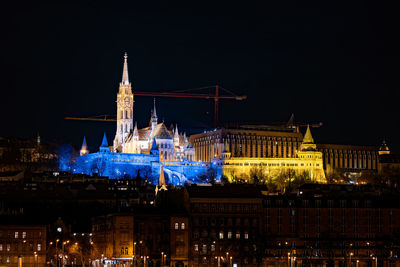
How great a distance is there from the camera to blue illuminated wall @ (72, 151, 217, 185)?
174 metres

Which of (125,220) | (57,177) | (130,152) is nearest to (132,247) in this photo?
(125,220)

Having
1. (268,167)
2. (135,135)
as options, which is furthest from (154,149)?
(268,167)

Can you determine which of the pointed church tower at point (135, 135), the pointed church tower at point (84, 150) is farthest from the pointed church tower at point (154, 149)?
the pointed church tower at point (84, 150)

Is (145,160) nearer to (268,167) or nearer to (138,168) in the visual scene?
(138,168)

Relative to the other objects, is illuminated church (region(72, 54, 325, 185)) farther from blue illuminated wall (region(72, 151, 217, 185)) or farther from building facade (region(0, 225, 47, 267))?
building facade (region(0, 225, 47, 267))

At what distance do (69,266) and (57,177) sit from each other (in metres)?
66.7

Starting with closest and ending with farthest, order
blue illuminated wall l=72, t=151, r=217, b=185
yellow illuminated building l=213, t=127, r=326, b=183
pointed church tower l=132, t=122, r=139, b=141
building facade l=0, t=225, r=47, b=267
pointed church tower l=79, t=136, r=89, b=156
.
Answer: building facade l=0, t=225, r=47, b=267 → blue illuminated wall l=72, t=151, r=217, b=185 → yellow illuminated building l=213, t=127, r=326, b=183 → pointed church tower l=132, t=122, r=139, b=141 → pointed church tower l=79, t=136, r=89, b=156

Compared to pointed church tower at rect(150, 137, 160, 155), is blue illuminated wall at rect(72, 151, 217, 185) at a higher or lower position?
lower

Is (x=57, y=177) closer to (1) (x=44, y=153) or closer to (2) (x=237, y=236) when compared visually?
(1) (x=44, y=153)

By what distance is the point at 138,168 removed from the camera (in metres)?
176

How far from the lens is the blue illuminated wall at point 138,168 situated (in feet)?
571

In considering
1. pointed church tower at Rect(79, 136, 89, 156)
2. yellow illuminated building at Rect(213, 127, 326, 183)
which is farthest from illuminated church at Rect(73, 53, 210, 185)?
yellow illuminated building at Rect(213, 127, 326, 183)

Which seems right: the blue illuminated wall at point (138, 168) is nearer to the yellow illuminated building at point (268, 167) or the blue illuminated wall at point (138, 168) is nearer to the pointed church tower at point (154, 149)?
the pointed church tower at point (154, 149)

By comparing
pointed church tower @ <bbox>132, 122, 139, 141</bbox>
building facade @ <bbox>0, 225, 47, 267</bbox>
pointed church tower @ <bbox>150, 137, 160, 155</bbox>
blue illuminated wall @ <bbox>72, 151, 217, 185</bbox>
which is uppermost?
pointed church tower @ <bbox>132, 122, 139, 141</bbox>
